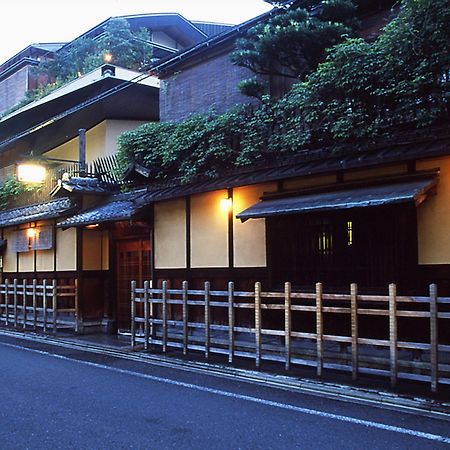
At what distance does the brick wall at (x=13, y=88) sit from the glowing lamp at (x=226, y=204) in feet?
68.2

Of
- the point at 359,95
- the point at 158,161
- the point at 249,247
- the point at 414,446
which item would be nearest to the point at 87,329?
the point at 158,161

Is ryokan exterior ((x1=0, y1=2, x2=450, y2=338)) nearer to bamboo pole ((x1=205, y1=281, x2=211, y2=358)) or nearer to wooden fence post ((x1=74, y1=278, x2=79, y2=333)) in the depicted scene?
wooden fence post ((x1=74, y1=278, x2=79, y2=333))

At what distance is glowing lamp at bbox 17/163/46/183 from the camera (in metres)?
18.2

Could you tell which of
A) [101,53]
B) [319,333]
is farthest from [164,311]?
[101,53]

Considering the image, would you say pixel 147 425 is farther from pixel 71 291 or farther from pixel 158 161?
pixel 71 291

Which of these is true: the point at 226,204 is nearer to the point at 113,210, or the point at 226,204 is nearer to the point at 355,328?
the point at 113,210

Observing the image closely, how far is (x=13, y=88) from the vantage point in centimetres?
2948

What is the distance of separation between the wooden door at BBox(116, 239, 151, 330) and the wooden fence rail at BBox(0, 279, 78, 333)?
1394 mm

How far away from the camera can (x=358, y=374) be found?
8.20 meters

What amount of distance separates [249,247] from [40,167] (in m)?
10.9

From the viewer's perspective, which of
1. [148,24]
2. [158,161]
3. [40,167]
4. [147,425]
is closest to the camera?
[147,425]

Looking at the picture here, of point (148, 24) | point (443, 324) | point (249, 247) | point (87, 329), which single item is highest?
point (148, 24)

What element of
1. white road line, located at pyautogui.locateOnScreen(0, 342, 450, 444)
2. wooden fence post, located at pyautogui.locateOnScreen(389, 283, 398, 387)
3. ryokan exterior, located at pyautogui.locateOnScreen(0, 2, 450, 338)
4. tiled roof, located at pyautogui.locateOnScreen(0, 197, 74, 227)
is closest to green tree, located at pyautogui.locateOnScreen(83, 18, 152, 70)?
ryokan exterior, located at pyautogui.locateOnScreen(0, 2, 450, 338)

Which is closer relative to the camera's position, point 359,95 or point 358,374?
point 358,374
